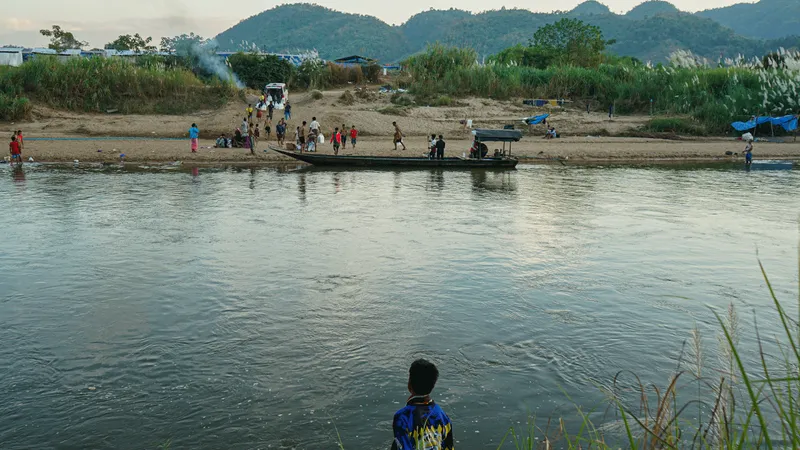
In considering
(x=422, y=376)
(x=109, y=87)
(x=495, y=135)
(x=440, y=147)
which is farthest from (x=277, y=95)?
(x=422, y=376)

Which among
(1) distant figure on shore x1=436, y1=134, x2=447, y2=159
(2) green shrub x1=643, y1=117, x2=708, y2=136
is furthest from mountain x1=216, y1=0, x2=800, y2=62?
(1) distant figure on shore x1=436, y1=134, x2=447, y2=159

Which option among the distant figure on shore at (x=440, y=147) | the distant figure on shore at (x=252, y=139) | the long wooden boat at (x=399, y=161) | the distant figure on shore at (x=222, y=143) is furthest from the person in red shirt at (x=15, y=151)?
the distant figure on shore at (x=440, y=147)

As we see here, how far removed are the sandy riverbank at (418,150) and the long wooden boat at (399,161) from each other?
2.60 meters

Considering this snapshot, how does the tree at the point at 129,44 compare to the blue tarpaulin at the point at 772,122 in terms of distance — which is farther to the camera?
the tree at the point at 129,44

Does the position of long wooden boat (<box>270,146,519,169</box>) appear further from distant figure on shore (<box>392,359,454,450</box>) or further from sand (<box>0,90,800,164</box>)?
distant figure on shore (<box>392,359,454,450</box>)

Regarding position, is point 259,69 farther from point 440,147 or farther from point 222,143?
point 440,147

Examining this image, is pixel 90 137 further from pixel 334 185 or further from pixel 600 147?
pixel 600 147

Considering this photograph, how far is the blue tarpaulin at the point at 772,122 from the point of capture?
39188 millimetres

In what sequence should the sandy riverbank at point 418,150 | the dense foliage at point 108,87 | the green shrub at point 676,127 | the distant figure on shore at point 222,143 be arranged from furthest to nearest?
1. the green shrub at point 676,127
2. the dense foliage at point 108,87
3. the distant figure on shore at point 222,143
4. the sandy riverbank at point 418,150

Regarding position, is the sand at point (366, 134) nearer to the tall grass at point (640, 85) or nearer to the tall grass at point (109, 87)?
the tall grass at point (109, 87)

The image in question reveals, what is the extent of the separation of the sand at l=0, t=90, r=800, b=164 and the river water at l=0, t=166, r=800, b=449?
8515 mm

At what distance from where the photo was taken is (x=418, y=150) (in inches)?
1340

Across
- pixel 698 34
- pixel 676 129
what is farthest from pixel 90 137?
pixel 698 34

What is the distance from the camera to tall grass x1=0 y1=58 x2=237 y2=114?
39.1 meters
